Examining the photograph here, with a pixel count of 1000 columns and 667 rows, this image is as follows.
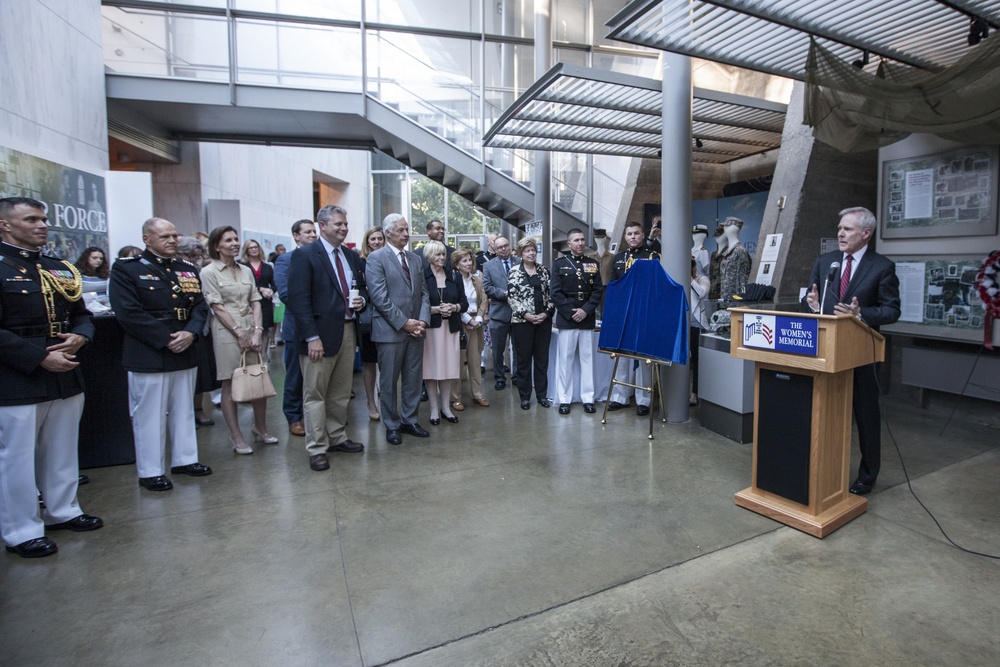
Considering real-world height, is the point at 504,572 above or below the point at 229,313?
below

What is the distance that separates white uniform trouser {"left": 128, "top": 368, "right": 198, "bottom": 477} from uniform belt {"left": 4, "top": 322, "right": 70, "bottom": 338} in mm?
734

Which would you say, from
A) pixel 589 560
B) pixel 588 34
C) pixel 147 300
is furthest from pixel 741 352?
pixel 588 34

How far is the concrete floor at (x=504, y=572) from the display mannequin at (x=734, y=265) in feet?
7.97

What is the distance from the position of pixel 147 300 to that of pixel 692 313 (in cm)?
511

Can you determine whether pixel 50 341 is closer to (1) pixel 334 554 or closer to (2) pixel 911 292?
(1) pixel 334 554

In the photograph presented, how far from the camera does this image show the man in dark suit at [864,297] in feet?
11.7

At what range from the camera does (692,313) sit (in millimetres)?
6145

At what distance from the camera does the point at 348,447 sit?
15.4 feet

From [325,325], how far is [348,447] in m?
1.08

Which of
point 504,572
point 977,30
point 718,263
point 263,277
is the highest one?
point 977,30

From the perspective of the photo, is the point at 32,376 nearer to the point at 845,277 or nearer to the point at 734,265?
the point at 845,277

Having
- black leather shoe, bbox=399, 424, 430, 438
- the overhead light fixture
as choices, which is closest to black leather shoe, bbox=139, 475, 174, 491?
black leather shoe, bbox=399, 424, 430, 438

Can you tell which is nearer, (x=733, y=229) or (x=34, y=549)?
(x=34, y=549)

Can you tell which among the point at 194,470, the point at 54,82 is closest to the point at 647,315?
the point at 194,470
